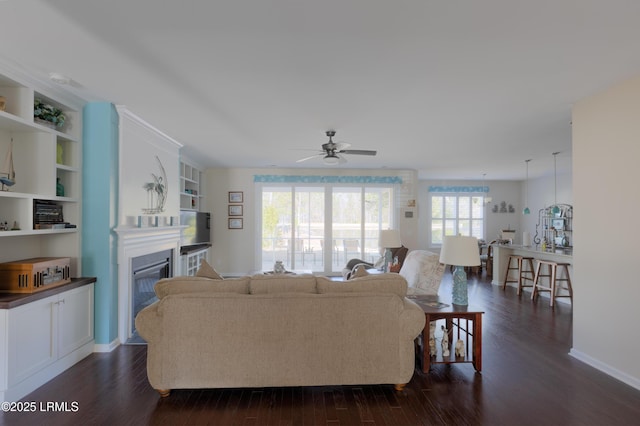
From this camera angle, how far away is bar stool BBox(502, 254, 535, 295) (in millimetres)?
5891

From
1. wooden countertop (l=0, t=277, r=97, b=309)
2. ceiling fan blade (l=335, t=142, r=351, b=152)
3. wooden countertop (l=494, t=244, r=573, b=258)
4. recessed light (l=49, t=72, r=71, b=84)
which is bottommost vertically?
wooden countertop (l=0, t=277, r=97, b=309)

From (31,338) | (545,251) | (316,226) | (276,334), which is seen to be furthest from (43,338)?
(545,251)

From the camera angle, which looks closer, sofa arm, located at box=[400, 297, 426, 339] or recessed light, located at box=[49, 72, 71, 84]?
sofa arm, located at box=[400, 297, 426, 339]

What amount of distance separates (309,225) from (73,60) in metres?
5.49

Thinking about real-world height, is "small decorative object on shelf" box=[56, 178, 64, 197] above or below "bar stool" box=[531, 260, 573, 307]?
above

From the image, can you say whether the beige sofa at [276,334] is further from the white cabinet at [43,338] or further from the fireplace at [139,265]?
the fireplace at [139,265]

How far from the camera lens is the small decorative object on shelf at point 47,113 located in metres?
2.89

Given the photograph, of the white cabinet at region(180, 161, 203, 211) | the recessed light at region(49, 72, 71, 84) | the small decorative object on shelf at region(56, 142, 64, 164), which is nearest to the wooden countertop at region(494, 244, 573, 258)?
the white cabinet at region(180, 161, 203, 211)

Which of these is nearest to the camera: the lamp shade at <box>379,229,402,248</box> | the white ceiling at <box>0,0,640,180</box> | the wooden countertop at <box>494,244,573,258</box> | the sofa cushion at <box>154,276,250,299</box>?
the white ceiling at <box>0,0,640,180</box>

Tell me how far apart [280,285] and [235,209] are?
5.11 metres

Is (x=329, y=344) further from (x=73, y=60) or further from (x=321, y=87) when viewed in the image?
(x=73, y=60)

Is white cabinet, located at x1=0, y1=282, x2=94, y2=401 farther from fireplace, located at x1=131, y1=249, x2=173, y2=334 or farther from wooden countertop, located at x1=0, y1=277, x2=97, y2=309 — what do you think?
fireplace, located at x1=131, y1=249, x2=173, y2=334

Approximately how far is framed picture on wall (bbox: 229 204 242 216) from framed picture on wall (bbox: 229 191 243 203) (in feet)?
0.34

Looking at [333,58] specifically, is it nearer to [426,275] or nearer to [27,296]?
[426,275]
